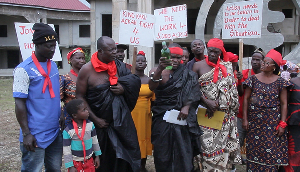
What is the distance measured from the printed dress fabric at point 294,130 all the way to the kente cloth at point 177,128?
127 centimetres

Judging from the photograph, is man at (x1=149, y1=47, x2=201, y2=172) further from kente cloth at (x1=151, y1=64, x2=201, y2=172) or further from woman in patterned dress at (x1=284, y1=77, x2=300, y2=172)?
woman in patterned dress at (x1=284, y1=77, x2=300, y2=172)

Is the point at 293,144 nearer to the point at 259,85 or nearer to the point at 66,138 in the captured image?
the point at 259,85

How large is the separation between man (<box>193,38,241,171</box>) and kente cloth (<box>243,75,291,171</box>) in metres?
0.27

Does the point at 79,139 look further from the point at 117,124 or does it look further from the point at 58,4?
the point at 58,4

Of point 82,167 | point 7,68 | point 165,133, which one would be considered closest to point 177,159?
point 165,133

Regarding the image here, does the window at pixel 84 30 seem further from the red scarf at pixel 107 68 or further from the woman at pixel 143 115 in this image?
the red scarf at pixel 107 68

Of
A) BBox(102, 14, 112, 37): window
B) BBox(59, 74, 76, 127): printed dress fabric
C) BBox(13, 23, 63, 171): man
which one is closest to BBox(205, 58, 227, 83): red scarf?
BBox(59, 74, 76, 127): printed dress fabric

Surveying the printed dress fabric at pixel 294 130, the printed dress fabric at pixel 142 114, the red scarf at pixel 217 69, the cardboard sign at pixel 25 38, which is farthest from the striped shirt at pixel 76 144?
the printed dress fabric at pixel 294 130

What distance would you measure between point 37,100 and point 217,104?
7.25ft

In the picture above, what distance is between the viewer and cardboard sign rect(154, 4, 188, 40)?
193 inches

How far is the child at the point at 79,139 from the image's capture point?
288cm

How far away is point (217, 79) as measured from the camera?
11.8 feet

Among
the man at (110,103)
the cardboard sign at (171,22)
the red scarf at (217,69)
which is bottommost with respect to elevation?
the man at (110,103)

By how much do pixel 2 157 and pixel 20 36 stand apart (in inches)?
94.9
